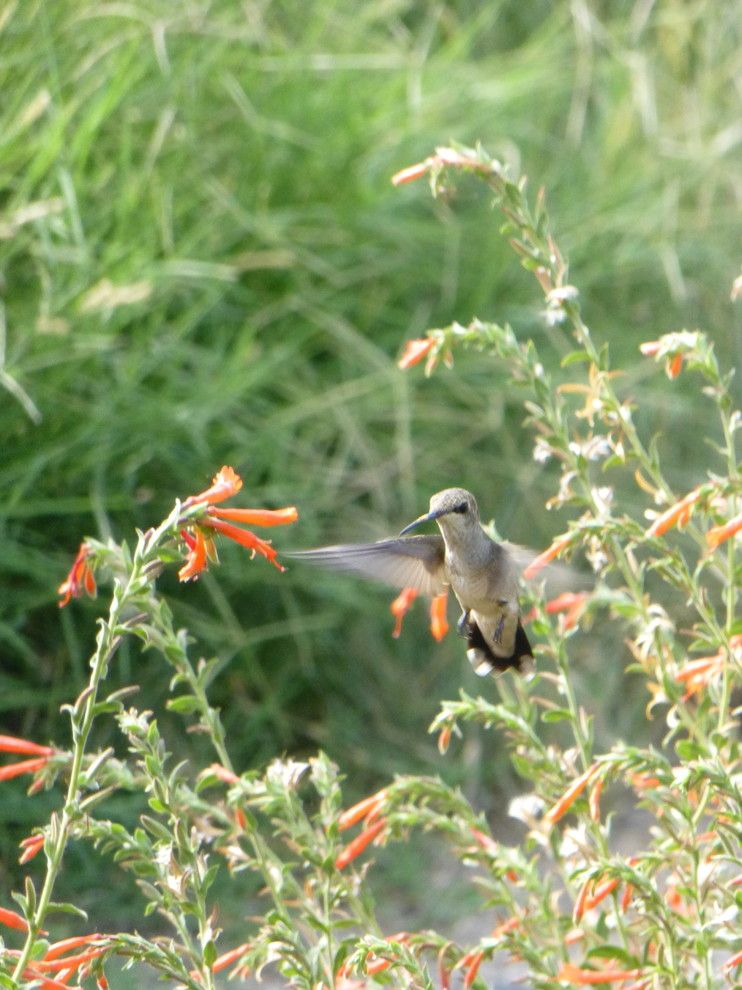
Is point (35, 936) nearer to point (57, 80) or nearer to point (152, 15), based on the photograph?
point (57, 80)

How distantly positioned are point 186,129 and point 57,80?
0.49 metres

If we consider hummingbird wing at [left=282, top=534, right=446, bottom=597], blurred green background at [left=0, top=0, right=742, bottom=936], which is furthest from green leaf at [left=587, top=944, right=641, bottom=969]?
blurred green background at [left=0, top=0, right=742, bottom=936]

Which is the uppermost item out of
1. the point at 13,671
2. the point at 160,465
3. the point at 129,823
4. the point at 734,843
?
the point at 734,843

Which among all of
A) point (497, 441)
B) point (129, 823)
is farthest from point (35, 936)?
point (497, 441)

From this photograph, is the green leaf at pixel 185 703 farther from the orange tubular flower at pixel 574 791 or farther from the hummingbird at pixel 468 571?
the orange tubular flower at pixel 574 791

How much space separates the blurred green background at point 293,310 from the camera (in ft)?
12.3

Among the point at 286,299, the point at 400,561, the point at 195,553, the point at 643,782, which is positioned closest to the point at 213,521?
the point at 195,553

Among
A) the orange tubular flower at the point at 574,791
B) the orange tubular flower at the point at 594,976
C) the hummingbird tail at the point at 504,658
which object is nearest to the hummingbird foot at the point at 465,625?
the hummingbird tail at the point at 504,658

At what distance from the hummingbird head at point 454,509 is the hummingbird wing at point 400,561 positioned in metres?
0.07

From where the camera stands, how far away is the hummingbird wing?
6.73 feet

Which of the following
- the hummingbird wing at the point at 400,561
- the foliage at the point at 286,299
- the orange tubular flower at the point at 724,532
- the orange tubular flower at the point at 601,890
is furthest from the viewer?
the foliage at the point at 286,299

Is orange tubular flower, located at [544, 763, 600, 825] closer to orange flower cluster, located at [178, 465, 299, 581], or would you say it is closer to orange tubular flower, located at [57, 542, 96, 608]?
orange flower cluster, located at [178, 465, 299, 581]

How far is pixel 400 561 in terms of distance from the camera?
2.30 meters

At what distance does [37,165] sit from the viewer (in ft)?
12.1
